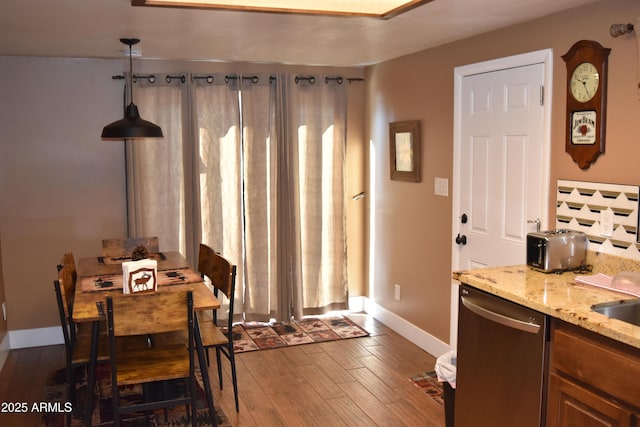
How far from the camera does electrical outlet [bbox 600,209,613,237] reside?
9.84ft

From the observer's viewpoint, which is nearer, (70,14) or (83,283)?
(70,14)

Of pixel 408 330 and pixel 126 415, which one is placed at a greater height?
pixel 408 330

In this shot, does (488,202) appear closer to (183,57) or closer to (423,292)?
(423,292)

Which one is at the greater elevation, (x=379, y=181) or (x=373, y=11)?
(x=373, y=11)

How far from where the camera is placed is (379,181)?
5418 millimetres

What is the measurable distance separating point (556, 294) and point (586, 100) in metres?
1.05

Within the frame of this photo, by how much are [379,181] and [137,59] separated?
224 centimetres

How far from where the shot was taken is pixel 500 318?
8.85 feet

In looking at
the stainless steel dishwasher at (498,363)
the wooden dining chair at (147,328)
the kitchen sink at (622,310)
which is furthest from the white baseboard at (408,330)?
the wooden dining chair at (147,328)

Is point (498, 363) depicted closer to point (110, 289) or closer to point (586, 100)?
point (586, 100)

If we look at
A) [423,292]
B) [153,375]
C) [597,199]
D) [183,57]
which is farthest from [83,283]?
[597,199]

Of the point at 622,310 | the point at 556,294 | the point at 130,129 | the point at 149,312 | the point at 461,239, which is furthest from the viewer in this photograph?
the point at 461,239

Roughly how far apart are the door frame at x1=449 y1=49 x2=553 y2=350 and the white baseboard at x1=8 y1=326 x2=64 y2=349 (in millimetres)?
3105

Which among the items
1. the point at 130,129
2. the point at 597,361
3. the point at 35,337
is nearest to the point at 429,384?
the point at 597,361
